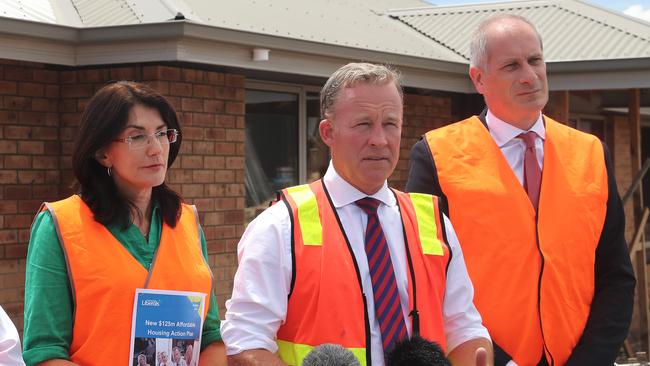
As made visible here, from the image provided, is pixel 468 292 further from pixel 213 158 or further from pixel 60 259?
pixel 213 158

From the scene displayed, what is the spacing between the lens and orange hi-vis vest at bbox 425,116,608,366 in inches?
129

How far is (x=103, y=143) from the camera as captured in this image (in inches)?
125

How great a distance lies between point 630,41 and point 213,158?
4296 millimetres

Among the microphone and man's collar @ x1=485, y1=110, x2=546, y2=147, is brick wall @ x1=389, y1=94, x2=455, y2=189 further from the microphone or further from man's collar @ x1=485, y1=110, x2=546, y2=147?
the microphone

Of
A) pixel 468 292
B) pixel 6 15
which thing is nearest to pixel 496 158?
pixel 468 292

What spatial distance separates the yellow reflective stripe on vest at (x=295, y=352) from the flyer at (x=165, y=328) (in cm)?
54

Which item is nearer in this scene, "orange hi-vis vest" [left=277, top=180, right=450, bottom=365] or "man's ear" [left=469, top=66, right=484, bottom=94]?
"orange hi-vis vest" [left=277, top=180, right=450, bottom=365]

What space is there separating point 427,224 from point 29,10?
4.89 m

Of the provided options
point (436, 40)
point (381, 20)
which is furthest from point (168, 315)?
point (381, 20)

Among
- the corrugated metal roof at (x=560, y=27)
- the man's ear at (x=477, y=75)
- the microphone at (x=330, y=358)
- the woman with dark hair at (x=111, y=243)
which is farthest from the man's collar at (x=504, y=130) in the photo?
the corrugated metal roof at (x=560, y=27)

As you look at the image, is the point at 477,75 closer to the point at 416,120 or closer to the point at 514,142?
the point at 514,142

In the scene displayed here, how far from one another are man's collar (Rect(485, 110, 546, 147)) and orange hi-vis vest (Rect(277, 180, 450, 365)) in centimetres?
78

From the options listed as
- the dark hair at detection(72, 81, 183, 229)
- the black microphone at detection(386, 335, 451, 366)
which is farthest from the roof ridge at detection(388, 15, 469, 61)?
the black microphone at detection(386, 335, 451, 366)

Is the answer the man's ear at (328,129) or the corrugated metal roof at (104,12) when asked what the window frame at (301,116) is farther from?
the man's ear at (328,129)
